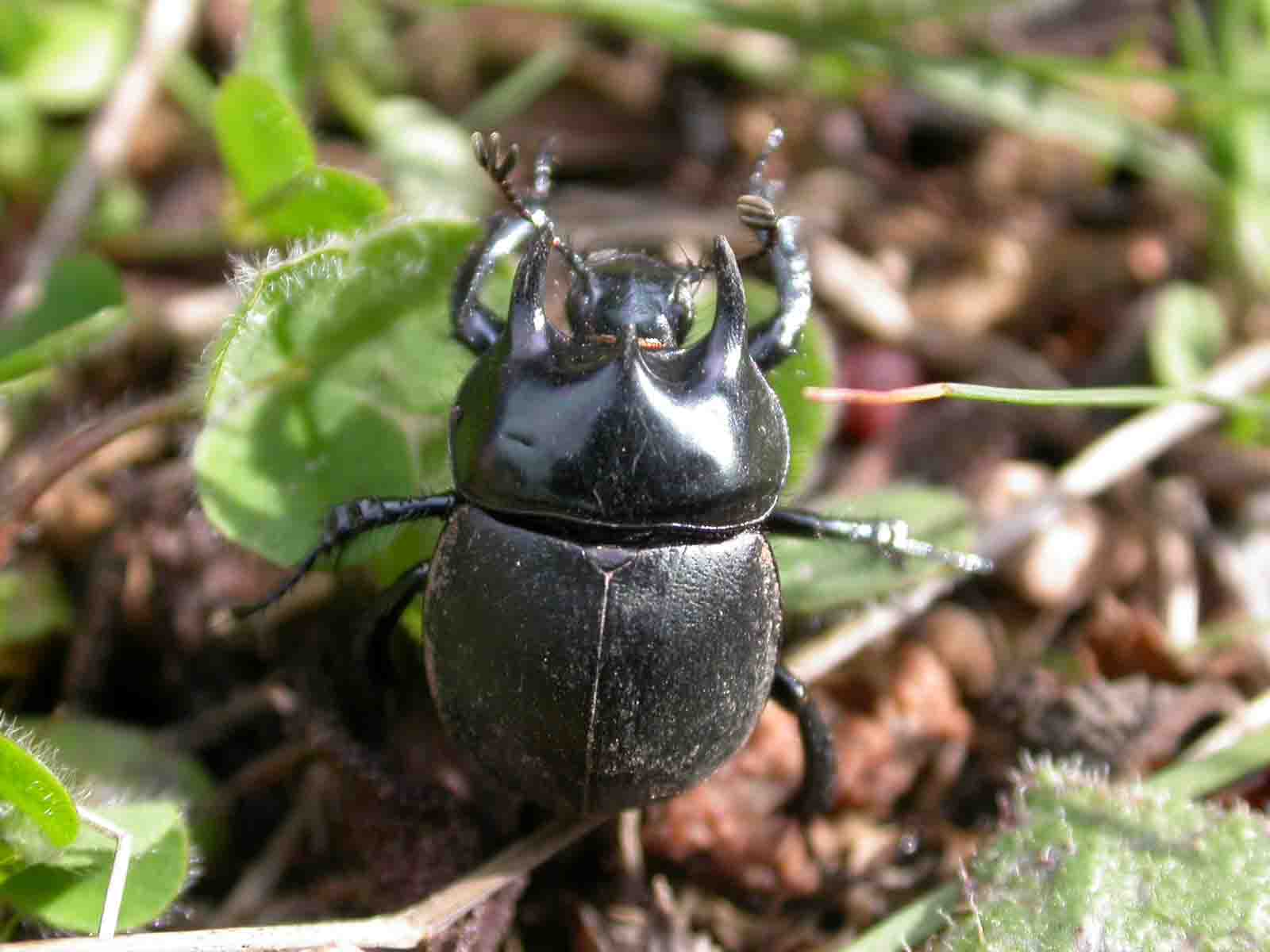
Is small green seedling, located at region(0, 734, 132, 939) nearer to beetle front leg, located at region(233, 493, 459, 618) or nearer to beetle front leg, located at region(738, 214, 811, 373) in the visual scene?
beetle front leg, located at region(233, 493, 459, 618)

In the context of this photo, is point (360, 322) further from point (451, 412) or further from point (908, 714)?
point (908, 714)

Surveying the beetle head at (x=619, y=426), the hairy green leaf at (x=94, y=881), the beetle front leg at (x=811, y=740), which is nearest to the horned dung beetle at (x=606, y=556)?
the beetle head at (x=619, y=426)

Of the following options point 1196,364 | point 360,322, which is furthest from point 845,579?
point 1196,364

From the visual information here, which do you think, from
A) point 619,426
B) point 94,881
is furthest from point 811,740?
point 94,881

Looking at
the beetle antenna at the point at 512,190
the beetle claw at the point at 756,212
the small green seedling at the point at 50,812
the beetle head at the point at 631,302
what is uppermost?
the beetle antenna at the point at 512,190

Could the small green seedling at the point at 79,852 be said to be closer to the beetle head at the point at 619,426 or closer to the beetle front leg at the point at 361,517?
the beetle front leg at the point at 361,517

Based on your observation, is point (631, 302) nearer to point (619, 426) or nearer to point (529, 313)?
point (529, 313)

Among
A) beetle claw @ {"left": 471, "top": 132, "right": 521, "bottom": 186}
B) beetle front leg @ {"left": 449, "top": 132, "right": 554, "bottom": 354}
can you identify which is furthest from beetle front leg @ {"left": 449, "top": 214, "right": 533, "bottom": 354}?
beetle claw @ {"left": 471, "top": 132, "right": 521, "bottom": 186}
